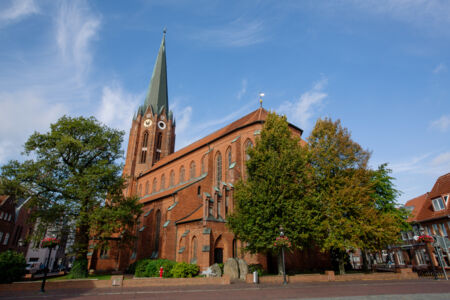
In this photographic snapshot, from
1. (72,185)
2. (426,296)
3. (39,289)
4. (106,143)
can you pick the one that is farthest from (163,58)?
(426,296)

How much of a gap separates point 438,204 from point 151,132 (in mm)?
44844

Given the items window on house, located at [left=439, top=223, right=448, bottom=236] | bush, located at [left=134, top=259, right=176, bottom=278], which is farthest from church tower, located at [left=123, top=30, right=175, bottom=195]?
window on house, located at [left=439, top=223, right=448, bottom=236]

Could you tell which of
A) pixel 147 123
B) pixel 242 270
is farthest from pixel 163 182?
pixel 242 270

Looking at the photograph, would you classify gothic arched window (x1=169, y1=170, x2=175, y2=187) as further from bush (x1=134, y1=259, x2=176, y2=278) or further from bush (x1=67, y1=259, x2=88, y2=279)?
bush (x1=67, y1=259, x2=88, y2=279)

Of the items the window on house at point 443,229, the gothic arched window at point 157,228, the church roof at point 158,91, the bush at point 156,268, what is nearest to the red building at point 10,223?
the gothic arched window at point 157,228

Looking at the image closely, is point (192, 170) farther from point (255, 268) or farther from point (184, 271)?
point (255, 268)

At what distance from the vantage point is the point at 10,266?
1523cm

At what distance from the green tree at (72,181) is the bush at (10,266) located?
3.99 m

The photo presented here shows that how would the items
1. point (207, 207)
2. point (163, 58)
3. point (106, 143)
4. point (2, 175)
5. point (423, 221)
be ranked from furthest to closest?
1. point (163, 58)
2. point (423, 221)
3. point (106, 143)
4. point (207, 207)
5. point (2, 175)

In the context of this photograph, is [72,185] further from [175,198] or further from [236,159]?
[236,159]

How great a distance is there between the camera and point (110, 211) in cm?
2058

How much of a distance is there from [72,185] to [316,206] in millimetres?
19538

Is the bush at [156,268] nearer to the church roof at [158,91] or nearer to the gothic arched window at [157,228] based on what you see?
the gothic arched window at [157,228]

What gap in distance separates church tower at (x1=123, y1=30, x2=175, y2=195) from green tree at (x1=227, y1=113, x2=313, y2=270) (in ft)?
104
